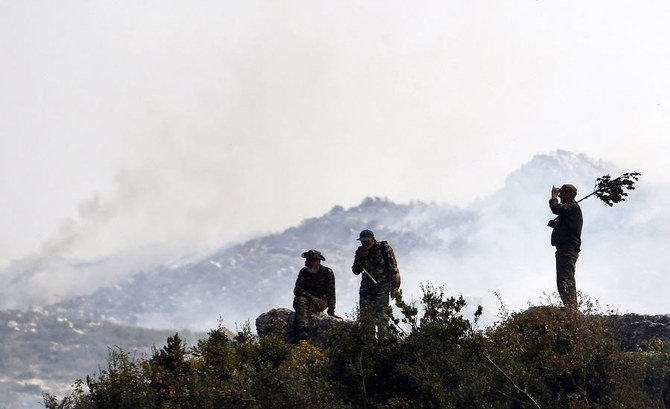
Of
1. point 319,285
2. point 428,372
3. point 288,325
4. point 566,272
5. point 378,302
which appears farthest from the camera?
point 319,285

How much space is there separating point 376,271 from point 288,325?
3.14 metres

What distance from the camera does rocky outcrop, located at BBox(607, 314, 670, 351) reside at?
68.1 ft

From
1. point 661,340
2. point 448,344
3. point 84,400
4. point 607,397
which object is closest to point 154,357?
point 84,400

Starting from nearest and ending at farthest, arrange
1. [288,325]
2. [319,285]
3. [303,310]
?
[303,310], [288,325], [319,285]

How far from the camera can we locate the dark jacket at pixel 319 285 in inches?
988

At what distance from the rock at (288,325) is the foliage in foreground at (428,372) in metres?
3.28

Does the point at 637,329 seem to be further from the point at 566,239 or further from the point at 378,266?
the point at 378,266

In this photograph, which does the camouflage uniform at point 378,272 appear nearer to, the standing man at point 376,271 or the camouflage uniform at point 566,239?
the standing man at point 376,271

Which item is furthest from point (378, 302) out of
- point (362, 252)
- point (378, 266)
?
point (362, 252)

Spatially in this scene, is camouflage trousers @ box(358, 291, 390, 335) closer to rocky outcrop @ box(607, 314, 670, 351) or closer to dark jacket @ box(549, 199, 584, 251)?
dark jacket @ box(549, 199, 584, 251)

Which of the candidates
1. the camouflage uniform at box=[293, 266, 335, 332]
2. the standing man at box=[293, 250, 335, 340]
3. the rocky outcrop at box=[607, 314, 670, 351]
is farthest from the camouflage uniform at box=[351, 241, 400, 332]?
the rocky outcrop at box=[607, 314, 670, 351]

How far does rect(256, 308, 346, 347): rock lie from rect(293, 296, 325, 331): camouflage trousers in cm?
14

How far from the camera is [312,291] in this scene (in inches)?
994

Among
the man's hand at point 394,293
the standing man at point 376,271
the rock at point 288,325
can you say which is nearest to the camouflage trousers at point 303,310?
the rock at point 288,325
